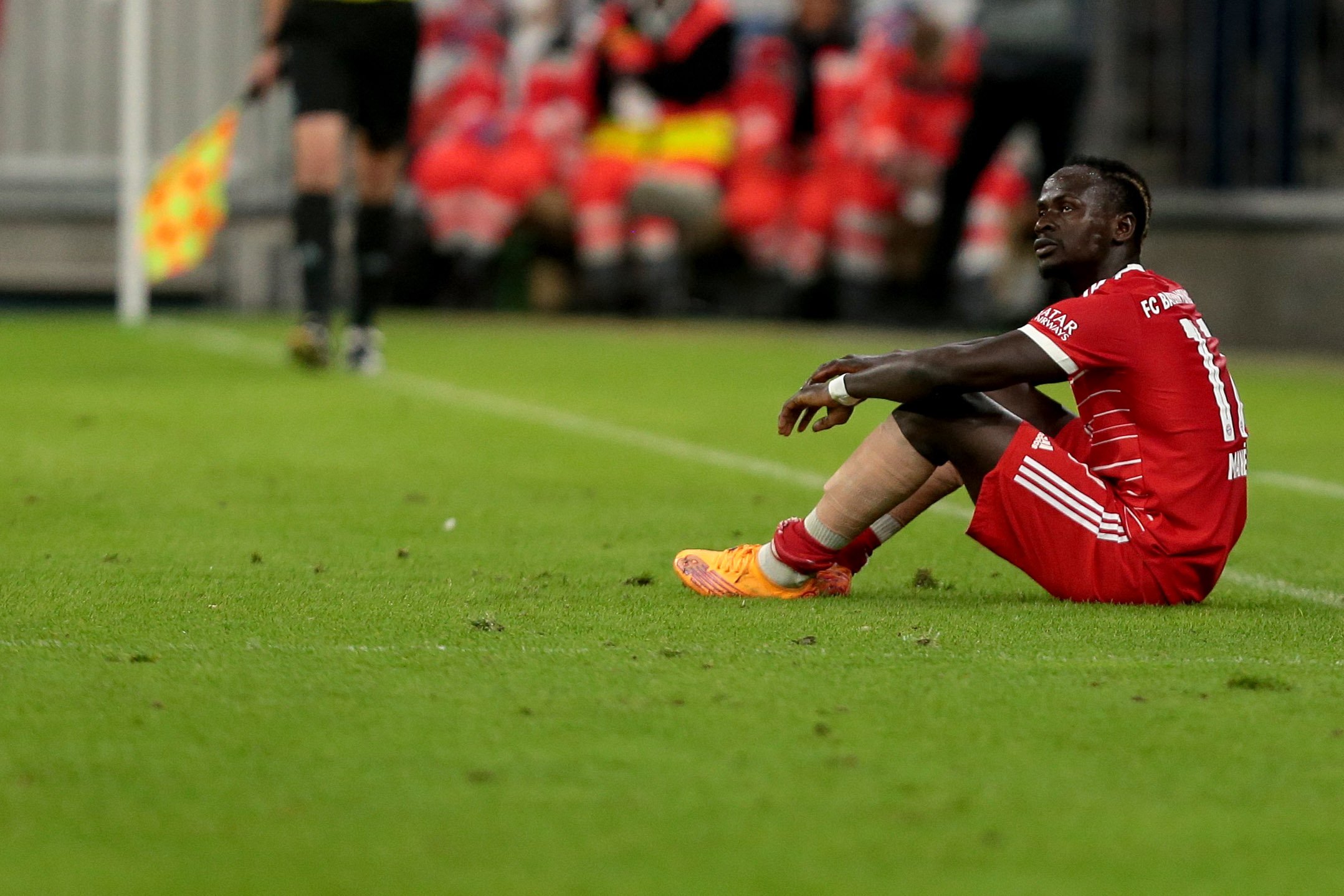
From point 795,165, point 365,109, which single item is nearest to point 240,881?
point 365,109

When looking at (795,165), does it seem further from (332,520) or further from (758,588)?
(758,588)

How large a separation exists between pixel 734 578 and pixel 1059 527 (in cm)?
64

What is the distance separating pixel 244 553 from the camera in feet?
16.4

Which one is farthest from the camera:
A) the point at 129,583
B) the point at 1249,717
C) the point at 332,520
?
the point at 332,520

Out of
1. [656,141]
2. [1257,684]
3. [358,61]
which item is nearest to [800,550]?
[1257,684]

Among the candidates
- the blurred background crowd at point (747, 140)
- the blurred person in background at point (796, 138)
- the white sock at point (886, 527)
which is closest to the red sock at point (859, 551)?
the white sock at point (886, 527)

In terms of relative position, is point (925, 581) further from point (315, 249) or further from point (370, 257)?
point (370, 257)

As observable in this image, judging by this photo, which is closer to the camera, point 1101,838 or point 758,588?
point 1101,838

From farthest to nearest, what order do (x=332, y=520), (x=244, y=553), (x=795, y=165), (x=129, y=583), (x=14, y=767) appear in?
(x=795, y=165), (x=332, y=520), (x=244, y=553), (x=129, y=583), (x=14, y=767)

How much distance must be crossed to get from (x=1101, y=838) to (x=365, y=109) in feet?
26.6

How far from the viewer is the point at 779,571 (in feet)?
14.4

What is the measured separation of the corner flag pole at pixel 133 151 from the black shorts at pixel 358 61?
3.83m

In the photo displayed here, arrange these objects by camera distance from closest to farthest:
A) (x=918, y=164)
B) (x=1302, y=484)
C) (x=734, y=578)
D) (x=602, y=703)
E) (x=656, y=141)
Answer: (x=602, y=703) < (x=734, y=578) < (x=1302, y=484) < (x=918, y=164) < (x=656, y=141)

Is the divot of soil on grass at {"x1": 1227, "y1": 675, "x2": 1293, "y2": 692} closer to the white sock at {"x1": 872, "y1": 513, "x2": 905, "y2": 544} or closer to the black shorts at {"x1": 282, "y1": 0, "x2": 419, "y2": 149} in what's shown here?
the white sock at {"x1": 872, "y1": 513, "x2": 905, "y2": 544}
